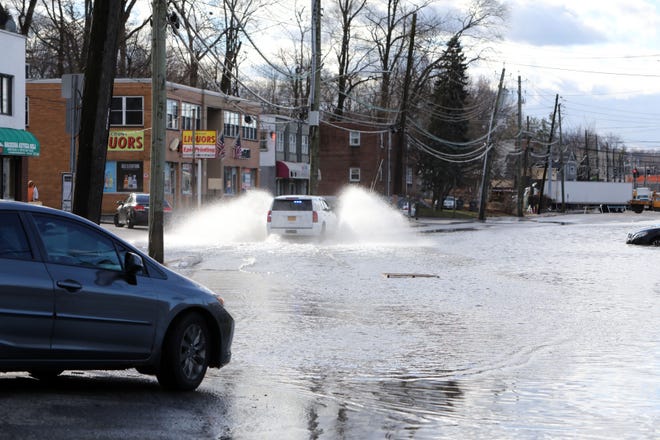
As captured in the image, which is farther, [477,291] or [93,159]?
[477,291]

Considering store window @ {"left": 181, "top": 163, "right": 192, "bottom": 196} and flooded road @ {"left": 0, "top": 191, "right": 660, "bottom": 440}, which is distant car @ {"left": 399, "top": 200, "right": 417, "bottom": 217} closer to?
store window @ {"left": 181, "top": 163, "right": 192, "bottom": 196}

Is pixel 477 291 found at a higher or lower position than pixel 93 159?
lower

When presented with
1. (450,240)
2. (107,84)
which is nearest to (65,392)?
(107,84)

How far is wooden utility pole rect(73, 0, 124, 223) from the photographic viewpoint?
54.7 feet

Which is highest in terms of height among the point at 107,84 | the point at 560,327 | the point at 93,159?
the point at 107,84

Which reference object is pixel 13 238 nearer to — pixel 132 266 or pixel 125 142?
pixel 132 266

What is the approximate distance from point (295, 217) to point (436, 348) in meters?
23.5

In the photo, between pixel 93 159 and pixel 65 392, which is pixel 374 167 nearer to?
pixel 93 159

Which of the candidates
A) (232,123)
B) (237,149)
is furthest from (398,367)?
(232,123)

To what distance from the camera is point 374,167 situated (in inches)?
3755

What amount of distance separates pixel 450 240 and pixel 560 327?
2532 centimetres

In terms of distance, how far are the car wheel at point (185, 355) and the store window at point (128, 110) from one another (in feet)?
172

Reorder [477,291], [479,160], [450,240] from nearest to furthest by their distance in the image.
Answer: [477,291]
[450,240]
[479,160]

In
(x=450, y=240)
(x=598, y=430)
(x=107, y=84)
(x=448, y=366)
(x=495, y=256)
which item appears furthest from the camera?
(x=450, y=240)
